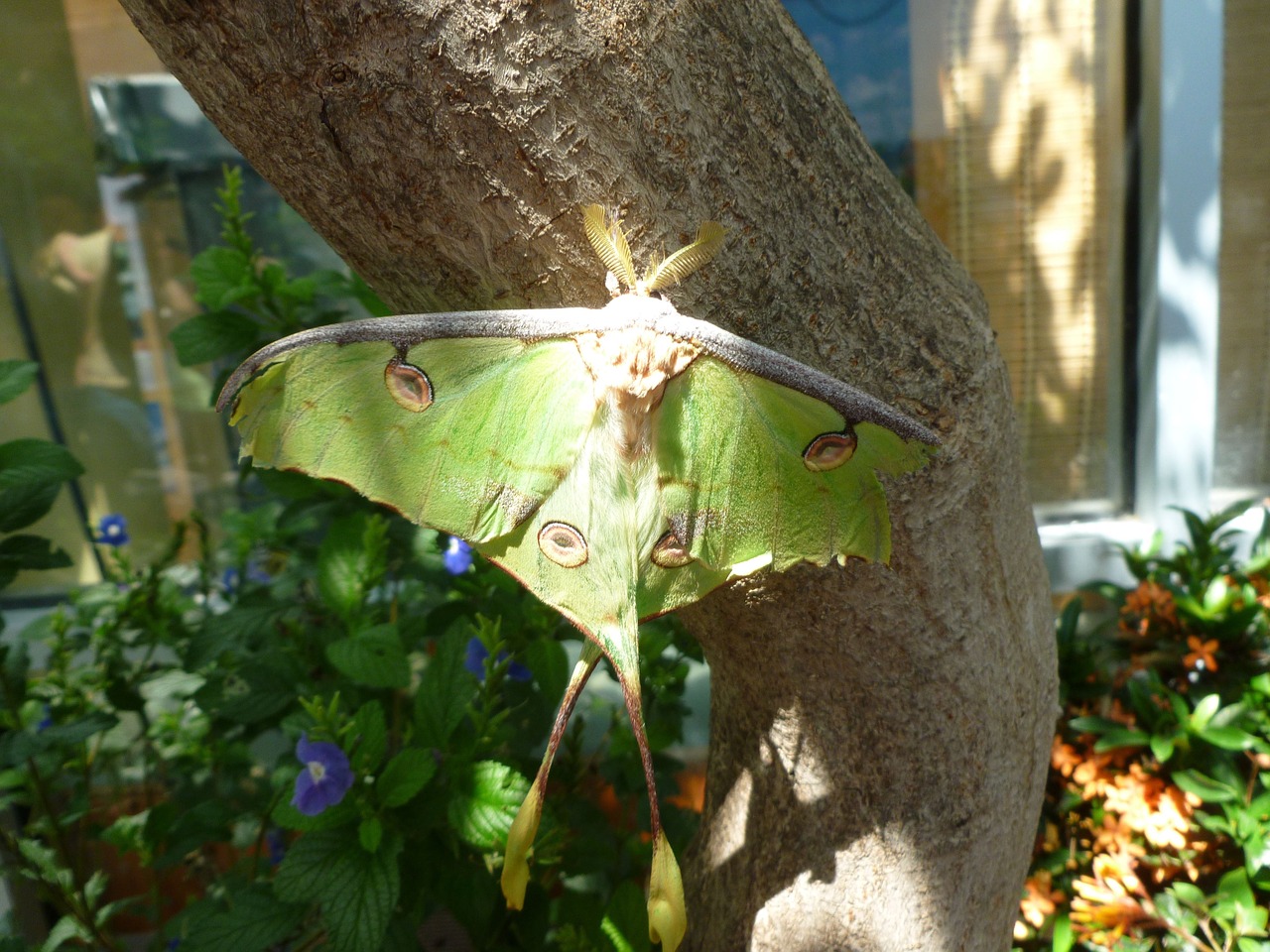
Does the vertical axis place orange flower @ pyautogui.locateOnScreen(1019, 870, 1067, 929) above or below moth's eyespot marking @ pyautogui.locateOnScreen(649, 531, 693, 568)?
below

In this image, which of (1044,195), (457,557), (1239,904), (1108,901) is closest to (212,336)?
(457,557)

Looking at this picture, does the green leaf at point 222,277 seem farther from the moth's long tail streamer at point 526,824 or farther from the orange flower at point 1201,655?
the orange flower at point 1201,655

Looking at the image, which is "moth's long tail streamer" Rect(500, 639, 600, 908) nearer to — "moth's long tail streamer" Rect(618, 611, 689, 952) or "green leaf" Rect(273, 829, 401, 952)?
"moth's long tail streamer" Rect(618, 611, 689, 952)

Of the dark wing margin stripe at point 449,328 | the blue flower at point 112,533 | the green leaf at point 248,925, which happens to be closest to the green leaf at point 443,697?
the green leaf at point 248,925

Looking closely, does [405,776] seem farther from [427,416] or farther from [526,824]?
[427,416]

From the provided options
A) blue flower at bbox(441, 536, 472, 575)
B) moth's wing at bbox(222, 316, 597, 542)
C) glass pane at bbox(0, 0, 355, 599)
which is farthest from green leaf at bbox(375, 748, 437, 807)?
glass pane at bbox(0, 0, 355, 599)

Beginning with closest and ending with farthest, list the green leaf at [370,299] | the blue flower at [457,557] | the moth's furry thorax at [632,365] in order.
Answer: the moth's furry thorax at [632,365]
the green leaf at [370,299]
the blue flower at [457,557]

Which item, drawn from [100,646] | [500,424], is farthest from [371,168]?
[100,646]

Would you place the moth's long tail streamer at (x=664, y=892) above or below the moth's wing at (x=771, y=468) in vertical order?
below
